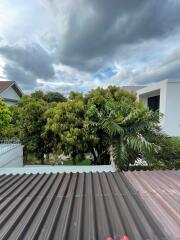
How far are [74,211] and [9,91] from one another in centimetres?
2533

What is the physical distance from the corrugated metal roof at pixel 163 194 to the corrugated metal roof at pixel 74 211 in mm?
137

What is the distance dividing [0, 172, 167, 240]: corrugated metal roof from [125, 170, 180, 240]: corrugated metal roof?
14 centimetres

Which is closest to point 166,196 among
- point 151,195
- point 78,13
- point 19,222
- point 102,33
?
point 151,195

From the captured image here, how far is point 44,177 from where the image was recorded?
4.40 metres

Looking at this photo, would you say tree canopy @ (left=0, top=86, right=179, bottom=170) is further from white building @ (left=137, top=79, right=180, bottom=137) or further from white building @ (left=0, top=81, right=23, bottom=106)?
white building @ (left=0, top=81, right=23, bottom=106)

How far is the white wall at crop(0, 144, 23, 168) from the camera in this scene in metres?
8.87

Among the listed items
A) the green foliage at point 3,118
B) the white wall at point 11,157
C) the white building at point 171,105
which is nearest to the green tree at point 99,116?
the white building at point 171,105

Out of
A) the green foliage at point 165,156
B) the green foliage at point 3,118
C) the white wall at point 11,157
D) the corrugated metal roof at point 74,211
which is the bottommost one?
the white wall at point 11,157

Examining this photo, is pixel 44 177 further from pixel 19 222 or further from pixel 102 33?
pixel 102 33

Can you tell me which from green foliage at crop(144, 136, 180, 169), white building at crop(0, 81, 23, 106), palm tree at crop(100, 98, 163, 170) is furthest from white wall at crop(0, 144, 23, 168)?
white building at crop(0, 81, 23, 106)

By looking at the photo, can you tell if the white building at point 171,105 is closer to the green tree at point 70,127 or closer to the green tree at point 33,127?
the green tree at point 70,127

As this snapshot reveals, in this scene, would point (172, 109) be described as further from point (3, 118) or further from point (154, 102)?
point (3, 118)

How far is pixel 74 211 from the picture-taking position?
8.48 ft

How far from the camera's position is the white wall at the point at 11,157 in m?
8.87
